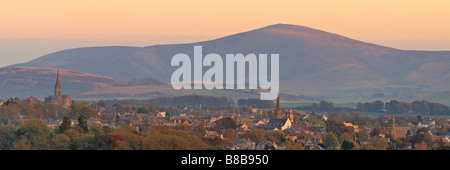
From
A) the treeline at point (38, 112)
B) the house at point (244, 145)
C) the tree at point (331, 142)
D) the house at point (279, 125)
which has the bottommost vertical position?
the house at point (279, 125)

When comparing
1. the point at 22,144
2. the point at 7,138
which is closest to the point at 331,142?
the point at 7,138

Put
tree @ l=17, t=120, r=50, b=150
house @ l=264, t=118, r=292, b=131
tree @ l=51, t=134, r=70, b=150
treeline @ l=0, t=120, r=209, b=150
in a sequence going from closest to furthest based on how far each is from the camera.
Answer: treeline @ l=0, t=120, r=209, b=150 < tree @ l=51, t=134, r=70, b=150 < tree @ l=17, t=120, r=50, b=150 < house @ l=264, t=118, r=292, b=131

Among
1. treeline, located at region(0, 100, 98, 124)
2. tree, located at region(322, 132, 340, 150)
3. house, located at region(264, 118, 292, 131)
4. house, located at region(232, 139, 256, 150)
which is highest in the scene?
treeline, located at region(0, 100, 98, 124)

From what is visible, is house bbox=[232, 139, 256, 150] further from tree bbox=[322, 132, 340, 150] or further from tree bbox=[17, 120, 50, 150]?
tree bbox=[17, 120, 50, 150]

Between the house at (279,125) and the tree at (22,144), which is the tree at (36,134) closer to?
the tree at (22,144)

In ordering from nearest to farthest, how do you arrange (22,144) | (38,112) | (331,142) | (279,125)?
(22,144) → (331,142) → (279,125) → (38,112)

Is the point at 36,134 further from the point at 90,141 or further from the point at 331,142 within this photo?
the point at 331,142

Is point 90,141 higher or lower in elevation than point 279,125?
higher

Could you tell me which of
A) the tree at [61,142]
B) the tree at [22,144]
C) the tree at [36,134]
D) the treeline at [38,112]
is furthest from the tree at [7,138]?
the treeline at [38,112]

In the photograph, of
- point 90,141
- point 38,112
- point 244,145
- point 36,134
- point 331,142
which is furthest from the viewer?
point 38,112

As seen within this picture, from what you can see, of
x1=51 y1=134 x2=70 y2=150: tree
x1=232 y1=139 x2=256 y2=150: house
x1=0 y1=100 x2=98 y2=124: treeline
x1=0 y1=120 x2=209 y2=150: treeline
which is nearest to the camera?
x1=0 y1=120 x2=209 y2=150: treeline

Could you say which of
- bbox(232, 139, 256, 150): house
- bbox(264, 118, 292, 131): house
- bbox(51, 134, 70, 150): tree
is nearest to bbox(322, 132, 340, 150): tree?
bbox(232, 139, 256, 150): house
